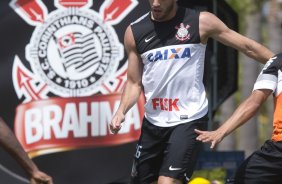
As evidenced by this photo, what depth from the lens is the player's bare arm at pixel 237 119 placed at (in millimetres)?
7188

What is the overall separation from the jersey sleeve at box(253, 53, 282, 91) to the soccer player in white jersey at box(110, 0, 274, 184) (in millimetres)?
241

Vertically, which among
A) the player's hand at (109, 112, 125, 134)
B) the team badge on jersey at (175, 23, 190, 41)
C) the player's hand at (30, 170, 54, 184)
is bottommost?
the player's hand at (109, 112, 125, 134)

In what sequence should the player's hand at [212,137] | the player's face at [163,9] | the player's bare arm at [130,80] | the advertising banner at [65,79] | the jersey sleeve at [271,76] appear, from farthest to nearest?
the advertising banner at [65,79]
the player's bare arm at [130,80]
the player's face at [163,9]
the jersey sleeve at [271,76]
the player's hand at [212,137]

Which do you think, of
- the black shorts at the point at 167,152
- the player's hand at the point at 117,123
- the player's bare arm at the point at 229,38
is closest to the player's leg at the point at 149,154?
the black shorts at the point at 167,152

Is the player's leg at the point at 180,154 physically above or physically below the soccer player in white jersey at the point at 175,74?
below

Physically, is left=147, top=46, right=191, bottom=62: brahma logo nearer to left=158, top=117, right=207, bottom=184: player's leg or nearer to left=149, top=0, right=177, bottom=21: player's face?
left=149, top=0, right=177, bottom=21: player's face

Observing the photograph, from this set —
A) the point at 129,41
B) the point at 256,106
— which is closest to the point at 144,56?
the point at 129,41

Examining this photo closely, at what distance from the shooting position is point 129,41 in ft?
26.0

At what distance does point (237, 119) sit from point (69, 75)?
2661 millimetres

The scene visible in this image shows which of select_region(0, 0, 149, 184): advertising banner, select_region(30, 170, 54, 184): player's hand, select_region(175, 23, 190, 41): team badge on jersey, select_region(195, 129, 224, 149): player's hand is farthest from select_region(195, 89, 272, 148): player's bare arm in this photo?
select_region(0, 0, 149, 184): advertising banner

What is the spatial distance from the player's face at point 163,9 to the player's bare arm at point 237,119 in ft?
2.95

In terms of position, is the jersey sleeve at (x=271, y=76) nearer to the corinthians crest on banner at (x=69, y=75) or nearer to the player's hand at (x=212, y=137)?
the player's hand at (x=212, y=137)

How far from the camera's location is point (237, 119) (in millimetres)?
7297

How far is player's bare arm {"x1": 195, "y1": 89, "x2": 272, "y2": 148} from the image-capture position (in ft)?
23.6
